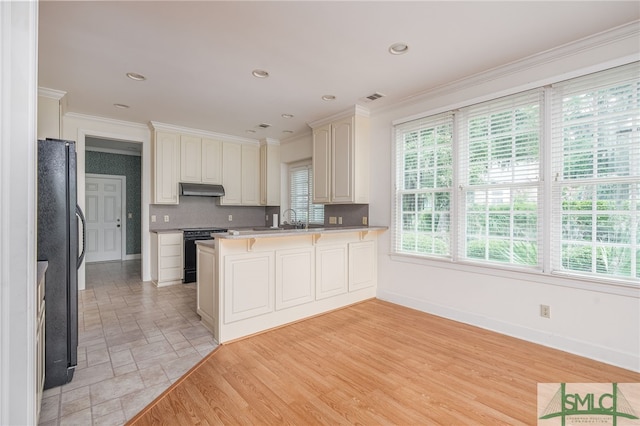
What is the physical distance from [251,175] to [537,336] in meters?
5.19

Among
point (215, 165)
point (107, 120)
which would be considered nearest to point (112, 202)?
point (107, 120)

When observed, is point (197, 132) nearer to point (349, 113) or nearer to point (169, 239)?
point (169, 239)

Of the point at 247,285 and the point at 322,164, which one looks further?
the point at 322,164

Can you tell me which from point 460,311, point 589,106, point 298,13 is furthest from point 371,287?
point 298,13

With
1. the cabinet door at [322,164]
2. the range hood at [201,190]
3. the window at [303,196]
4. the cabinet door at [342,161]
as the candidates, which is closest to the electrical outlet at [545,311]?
the cabinet door at [342,161]

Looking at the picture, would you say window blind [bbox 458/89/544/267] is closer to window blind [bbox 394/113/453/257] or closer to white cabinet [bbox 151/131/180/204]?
window blind [bbox 394/113/453/257]

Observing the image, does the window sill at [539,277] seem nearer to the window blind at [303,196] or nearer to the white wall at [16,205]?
the window blind at [303,196]

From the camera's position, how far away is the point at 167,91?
371 cm

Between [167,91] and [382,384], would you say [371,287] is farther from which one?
[167,91]

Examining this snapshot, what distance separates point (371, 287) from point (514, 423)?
257 centimetres

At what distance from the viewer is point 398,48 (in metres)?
2.74

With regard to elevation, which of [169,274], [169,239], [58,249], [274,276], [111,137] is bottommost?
[169,274]

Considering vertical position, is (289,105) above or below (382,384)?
above

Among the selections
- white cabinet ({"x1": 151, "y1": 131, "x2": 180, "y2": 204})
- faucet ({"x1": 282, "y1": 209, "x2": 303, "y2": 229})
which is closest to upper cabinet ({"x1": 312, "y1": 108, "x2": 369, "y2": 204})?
faucet ({"x1": 282, "y1": 209, "x2": 303, "y2": 229})
